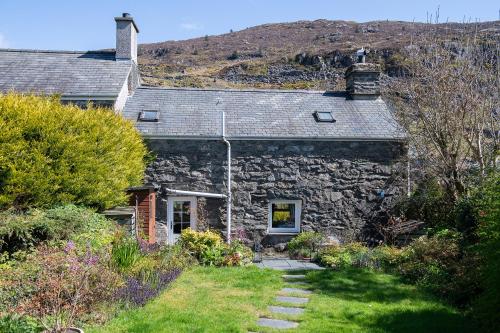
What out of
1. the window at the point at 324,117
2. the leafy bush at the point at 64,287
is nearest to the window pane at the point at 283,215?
the window at the point at 324,117

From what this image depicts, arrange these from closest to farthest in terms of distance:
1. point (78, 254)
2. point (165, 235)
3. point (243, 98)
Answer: point (78, 254)
point (165, 235)
point (243, 98)

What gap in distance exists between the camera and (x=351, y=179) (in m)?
14.5

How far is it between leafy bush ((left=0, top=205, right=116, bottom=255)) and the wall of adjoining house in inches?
213

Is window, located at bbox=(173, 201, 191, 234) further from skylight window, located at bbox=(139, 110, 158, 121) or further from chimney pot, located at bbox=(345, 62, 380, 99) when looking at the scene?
chimney pot, located at bbox=(345, 62, 380, 99)

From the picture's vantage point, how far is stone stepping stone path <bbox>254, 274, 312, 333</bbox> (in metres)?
6.43

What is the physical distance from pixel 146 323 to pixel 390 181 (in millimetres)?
10494

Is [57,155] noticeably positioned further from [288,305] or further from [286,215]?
[286,215]

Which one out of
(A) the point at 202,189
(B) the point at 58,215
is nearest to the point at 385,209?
(A) the point at 202,189

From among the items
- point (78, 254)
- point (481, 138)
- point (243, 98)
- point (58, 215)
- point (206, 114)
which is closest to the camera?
point (78, 254)

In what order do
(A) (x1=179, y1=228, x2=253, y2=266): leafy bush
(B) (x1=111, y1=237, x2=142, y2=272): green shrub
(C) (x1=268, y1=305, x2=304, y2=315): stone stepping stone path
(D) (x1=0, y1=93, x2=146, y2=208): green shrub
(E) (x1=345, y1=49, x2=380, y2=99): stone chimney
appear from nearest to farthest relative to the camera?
(C) (x1=268, y1=305, x2=304, y2=315): stone stepping stone path < (B) (x1=111, y1=237, x2=142, y2=272): green shrub < (D) (x1=0, y1=93, x2=146, y2=208): green shrub < (A) (x1=179, y1=228, x2=253, y2=266): leafy bush < (E) (x1=345, y1=49, x2=380, y2=99): stone chimney

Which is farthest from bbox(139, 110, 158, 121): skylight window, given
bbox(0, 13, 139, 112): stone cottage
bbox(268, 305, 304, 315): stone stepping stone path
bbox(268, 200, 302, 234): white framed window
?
bbox(268, 305, 304, 315): stone stepping stone path

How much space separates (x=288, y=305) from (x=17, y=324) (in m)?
4.01

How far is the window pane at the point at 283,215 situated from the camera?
1473 centimetres

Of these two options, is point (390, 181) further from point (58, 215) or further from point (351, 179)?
point (58, 215)
